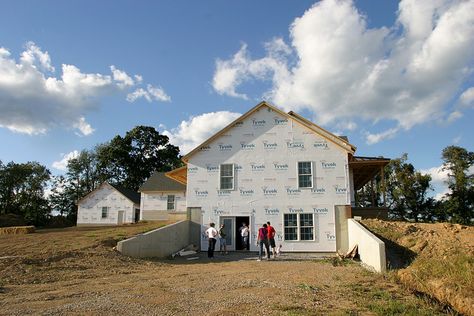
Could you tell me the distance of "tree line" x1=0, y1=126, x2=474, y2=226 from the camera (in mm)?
41656

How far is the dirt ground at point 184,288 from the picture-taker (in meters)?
8.03

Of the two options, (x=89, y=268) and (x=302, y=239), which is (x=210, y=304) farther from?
(x=302, y=239)

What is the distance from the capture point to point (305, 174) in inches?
853

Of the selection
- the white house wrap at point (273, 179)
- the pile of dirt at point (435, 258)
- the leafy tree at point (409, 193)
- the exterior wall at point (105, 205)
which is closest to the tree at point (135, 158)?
the exterior wall at point (105, 205)

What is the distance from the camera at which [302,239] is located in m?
20.9

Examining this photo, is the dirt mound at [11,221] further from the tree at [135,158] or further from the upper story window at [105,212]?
the tree at [135,158]

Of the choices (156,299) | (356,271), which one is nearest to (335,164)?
(356,271)

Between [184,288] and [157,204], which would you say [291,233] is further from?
[157,204]

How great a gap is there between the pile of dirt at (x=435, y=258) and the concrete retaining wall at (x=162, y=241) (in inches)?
376

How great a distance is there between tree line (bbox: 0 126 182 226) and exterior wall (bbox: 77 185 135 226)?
31.1 feet

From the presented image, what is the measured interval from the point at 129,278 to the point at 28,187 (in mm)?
55267

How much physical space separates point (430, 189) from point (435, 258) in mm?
31955

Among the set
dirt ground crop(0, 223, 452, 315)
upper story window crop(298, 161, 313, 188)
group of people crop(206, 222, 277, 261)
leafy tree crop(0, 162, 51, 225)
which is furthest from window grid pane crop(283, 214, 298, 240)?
leafy tree crop(0, 162, 51, 225)

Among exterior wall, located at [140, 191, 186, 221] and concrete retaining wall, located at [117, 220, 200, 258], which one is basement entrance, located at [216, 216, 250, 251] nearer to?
concrete retaining wall, located at [117, 220, 200, 258]
